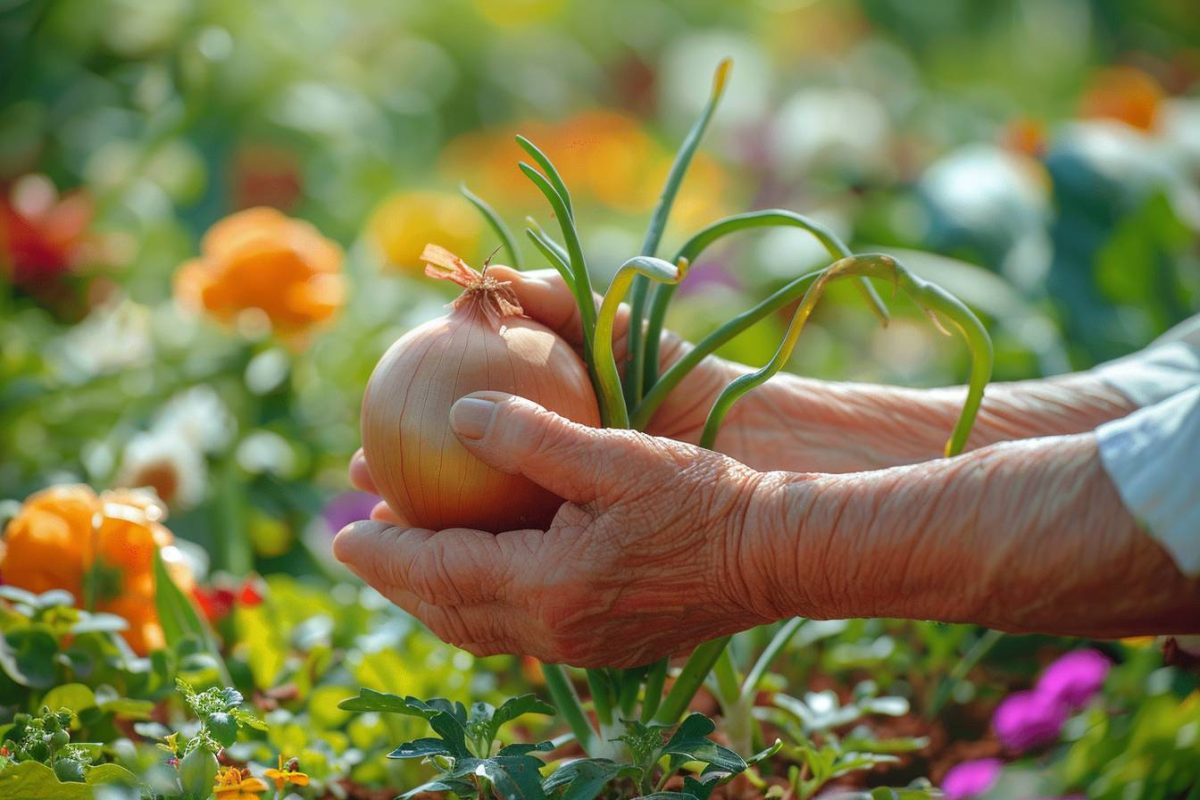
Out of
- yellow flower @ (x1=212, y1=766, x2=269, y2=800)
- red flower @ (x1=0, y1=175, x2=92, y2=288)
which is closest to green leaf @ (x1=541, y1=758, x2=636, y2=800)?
yellow flower @ (x1=212, y1=766, x2=269, y2=800)

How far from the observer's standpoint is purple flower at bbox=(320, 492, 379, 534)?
1597mm

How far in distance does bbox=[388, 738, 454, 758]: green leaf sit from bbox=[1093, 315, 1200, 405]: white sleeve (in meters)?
0.78

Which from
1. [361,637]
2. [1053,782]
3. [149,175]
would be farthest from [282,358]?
[1053,782]

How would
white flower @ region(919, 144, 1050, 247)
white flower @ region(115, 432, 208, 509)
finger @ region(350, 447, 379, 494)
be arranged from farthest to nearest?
white flower @ region(919, 144, 1050, 247) < white flower @ region(115, 432, 208, 509) < finger @ region(350, 447, 379, 494)

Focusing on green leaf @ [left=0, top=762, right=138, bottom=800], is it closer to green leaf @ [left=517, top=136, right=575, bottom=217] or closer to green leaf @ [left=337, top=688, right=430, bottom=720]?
green leaf @ [left=337, top=688, right=430, bottom=720]

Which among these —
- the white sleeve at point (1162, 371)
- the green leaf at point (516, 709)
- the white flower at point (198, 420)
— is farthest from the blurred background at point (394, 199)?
the green leaf at point (516, 709)

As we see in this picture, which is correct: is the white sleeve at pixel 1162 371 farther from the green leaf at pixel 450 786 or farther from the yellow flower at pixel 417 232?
the yellow flower at pixel 417 232

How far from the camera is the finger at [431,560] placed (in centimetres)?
88

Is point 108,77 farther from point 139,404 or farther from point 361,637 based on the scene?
point 361,637

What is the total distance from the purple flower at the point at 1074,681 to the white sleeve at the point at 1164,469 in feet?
1.80

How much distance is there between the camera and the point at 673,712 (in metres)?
1.01

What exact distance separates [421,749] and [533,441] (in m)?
0.24

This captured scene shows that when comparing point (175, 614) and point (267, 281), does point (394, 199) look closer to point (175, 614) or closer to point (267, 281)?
point (267, 281)

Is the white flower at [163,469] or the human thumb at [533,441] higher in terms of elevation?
the human thumb at [533,441]
